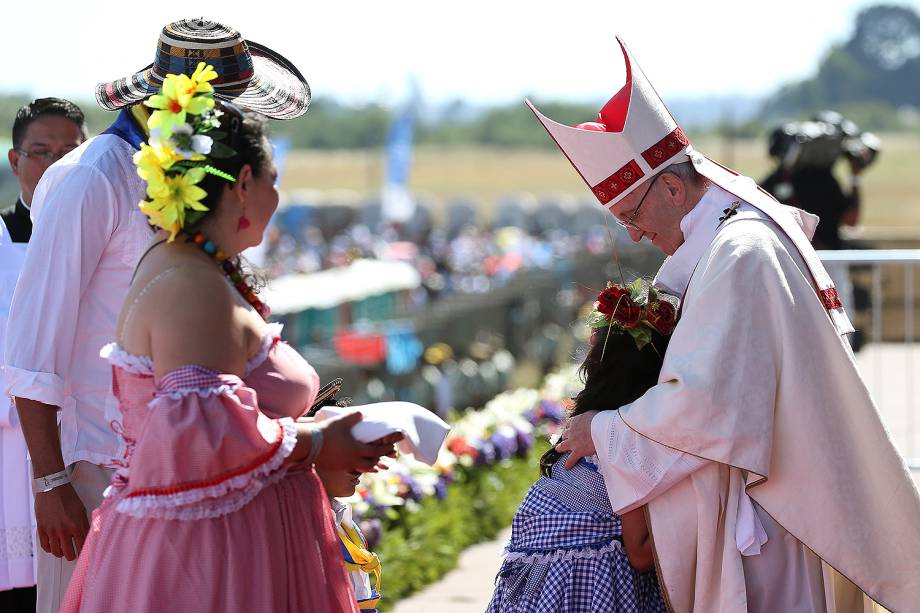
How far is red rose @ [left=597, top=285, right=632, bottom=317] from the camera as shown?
313 cm

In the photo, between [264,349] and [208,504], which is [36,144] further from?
[208,504]

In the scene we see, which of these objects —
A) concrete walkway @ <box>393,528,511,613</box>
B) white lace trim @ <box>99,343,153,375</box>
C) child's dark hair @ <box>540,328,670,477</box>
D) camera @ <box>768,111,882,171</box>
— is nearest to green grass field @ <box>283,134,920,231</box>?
camera @ <box>768,111,882,171</box>

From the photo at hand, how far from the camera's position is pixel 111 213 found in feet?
10.2

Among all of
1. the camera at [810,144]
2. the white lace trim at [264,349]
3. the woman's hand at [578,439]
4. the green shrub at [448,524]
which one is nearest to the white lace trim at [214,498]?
the white lace trim at [264,349]

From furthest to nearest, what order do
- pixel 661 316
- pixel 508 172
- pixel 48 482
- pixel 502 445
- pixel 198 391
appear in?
pixel 508 172 → pixel 502 445 → pixel 661 316 → pixel 48 482 → pixel 198 391

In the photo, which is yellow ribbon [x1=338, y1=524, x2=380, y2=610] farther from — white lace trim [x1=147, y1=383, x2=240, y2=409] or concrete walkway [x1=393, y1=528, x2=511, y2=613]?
concrete walkway [x1=393, y1=528, x2=511, y2=613]

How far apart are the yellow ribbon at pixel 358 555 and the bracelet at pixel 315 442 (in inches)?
23.9

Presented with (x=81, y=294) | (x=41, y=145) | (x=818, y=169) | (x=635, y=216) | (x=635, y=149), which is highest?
(x=818, y=169)

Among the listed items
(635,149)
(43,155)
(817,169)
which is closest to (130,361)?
(635,149)

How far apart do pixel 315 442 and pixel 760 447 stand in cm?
106

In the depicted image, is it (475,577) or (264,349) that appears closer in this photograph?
(264,349)

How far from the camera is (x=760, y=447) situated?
291cm

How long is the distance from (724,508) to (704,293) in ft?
1.77

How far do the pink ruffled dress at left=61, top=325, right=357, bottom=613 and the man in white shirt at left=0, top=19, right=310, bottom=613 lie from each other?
1.33 feet
